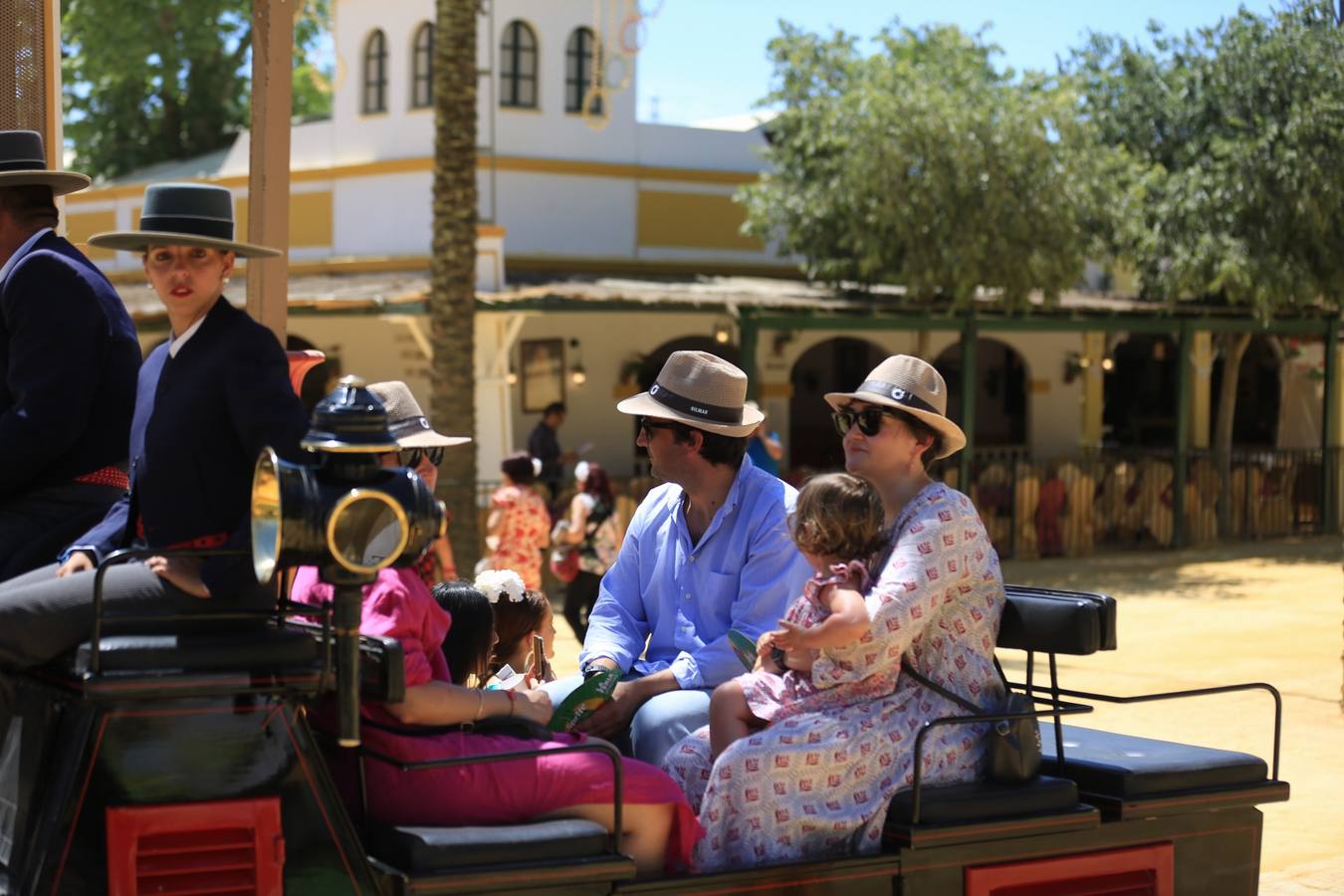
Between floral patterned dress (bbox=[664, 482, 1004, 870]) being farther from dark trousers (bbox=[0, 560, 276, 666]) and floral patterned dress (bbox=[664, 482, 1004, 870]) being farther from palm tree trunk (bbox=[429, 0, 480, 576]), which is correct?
palm tree trunk (bbox=[429, 0, 480, 576])

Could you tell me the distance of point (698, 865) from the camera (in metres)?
4.25

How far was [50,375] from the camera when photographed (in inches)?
155

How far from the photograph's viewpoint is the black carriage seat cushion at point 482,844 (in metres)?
3.64

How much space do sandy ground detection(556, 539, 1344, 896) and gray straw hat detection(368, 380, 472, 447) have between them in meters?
4.15

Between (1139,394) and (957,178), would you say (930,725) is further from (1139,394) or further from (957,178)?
(1139,394)

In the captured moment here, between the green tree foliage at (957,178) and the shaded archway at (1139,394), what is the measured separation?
352 inches

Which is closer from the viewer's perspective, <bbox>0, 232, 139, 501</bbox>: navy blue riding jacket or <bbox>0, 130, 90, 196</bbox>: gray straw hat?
<bbox>0, 232, 139, 501</bbox>: navy blue riding jacket

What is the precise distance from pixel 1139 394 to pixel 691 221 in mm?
10605

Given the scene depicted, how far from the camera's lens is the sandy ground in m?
8.18

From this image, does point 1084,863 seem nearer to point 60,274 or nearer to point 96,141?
point 60,274

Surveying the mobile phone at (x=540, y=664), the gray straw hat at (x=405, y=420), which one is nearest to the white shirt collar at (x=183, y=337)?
the gray straw hat at (x=405, y=420)

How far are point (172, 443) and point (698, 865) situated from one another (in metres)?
1.70

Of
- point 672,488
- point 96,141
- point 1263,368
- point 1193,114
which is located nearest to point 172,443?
point 672,488

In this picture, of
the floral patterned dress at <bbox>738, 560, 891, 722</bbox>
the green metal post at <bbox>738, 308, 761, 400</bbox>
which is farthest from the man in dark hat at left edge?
the green metal post at <bbox>738, 308, 761, 400</bbox>
